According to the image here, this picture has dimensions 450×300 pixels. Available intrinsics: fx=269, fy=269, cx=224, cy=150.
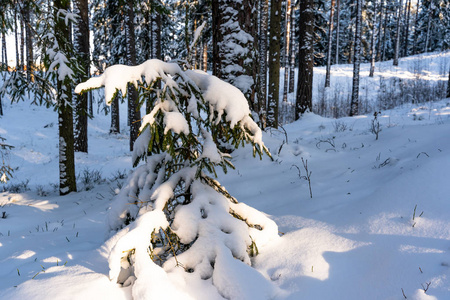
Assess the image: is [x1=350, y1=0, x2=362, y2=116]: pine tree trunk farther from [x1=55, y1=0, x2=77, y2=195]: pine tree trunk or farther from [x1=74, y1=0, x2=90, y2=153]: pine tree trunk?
[x1=55, y1=0, x2=77, y2=195]: pine tree trunk

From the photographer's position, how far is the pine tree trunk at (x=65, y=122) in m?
4.82

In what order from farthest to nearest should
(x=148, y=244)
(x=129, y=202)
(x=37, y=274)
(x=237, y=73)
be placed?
(x=237, y=73), (x=129, y=202), (x=37, y=274), (x=148, y=244)

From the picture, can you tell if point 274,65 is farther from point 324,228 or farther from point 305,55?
point 324,228

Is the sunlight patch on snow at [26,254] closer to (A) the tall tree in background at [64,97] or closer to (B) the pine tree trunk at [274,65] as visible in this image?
(A) the tall tree in background at [64,97]

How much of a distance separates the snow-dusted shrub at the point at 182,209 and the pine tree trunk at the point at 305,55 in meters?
7.79

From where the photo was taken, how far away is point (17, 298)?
4.80 ft

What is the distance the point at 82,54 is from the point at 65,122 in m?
1.42

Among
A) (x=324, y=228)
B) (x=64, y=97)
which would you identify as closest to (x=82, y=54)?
(x=64, y=97)

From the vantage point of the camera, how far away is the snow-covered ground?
163cm

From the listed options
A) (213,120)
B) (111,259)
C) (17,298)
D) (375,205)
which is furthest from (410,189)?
(17,298)

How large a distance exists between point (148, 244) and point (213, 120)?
989 mm

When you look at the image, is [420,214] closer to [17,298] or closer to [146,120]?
[146,120]

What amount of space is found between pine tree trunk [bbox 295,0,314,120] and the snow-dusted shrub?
7.79m

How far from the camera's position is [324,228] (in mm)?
2242
